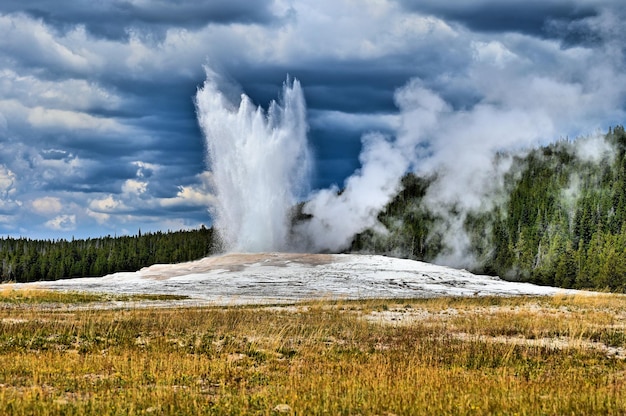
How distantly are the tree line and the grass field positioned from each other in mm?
137222

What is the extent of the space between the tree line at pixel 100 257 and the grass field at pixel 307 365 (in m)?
137

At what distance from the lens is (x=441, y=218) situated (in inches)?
6924

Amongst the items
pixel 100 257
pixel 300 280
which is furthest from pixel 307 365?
pixel 100 257

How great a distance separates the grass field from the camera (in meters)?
15.9

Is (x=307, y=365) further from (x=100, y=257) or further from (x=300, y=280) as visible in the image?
(x=100, y=257)

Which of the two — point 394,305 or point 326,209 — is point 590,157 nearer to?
point 326,209

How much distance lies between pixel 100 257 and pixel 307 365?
169229mm

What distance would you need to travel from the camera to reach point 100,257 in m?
182

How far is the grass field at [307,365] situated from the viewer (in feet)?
52.1

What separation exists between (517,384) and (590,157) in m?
178

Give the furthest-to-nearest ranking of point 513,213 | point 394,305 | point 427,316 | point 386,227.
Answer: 1. point 513,213
2. point 386,227
3. point 394,305
4. point 427,316

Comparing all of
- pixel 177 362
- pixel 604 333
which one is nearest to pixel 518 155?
pixel 604 333

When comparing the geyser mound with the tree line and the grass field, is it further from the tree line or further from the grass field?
the tree line

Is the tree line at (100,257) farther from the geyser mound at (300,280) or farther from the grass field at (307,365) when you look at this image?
the grass field at (307,365)
